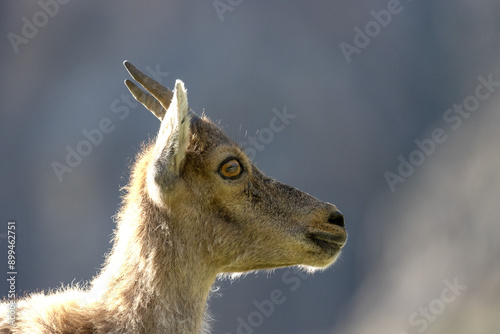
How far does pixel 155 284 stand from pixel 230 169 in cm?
105

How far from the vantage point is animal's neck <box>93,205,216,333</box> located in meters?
4.47

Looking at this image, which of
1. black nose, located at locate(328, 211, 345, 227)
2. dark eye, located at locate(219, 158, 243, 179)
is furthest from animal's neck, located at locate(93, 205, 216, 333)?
black nose, located at locate(328, 211, 345, 227)

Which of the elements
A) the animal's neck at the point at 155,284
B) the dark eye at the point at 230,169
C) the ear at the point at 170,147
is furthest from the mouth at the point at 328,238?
the ear at the point at 170,147

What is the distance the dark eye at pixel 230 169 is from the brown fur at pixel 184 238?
4 cm

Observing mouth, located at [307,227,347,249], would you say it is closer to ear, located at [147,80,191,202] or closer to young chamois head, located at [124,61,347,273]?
young chamois head, located at [124,61,347,273]

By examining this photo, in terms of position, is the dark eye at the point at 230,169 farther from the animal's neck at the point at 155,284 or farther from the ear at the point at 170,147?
the animal's neck at the point at 155,284

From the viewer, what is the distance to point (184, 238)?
4637mm

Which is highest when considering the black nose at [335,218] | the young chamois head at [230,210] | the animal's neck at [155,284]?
the black nose at [335,218]

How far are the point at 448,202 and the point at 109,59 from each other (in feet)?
27.8

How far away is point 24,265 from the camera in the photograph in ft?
44.6

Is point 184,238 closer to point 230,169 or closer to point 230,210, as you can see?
point 230,210

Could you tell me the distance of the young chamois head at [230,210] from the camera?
4625mm

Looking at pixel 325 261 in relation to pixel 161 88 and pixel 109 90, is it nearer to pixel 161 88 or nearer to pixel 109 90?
pixel 161 88

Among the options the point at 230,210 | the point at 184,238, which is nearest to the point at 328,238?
the point at 230,210
